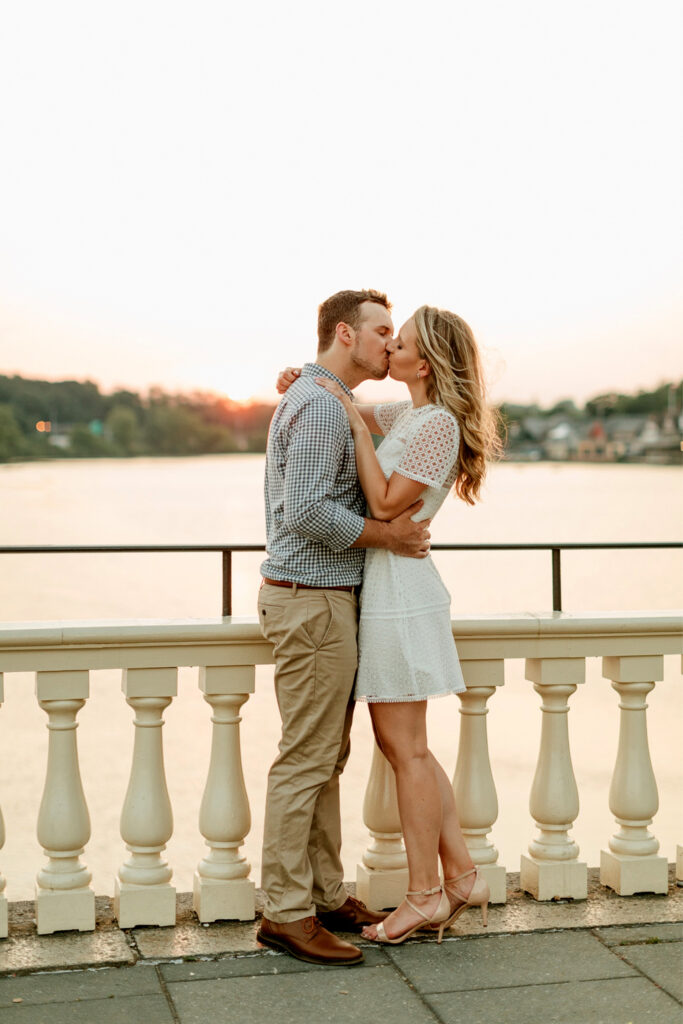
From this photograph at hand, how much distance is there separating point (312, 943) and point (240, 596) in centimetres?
4522

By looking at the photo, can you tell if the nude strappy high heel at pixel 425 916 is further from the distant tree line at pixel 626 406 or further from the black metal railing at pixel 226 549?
the distant tree line at pixel 626 406

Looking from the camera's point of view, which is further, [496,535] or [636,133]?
[496,535]

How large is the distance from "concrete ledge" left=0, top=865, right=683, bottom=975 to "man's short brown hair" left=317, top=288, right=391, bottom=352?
1562 millimetres

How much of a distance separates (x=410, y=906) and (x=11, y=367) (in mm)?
50646

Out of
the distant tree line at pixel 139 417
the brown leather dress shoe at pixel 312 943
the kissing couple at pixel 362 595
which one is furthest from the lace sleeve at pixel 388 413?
the distant tree line at pixel 139 417

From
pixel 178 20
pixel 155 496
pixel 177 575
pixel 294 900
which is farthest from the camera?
pixel 155 496

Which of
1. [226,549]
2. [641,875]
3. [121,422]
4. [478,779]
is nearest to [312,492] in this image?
[226,549]

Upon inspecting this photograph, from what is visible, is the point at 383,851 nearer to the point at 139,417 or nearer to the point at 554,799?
the point at 554,799

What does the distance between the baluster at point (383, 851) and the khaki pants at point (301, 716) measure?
1.08 ft

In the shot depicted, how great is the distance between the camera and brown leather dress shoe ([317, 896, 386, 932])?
301 centimetres

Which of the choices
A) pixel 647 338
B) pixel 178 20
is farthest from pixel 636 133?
pixel 178 20

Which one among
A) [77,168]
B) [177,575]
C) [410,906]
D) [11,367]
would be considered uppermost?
[77,168]

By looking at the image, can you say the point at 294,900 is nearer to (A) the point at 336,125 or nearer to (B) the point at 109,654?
(B) the point at 109,654

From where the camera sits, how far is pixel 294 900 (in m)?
2.84
